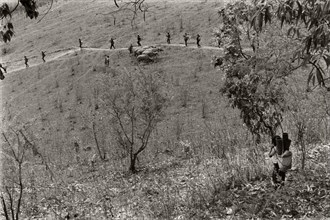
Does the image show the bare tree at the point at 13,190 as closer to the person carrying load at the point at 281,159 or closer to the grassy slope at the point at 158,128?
the grassy slope at the point at 158,128

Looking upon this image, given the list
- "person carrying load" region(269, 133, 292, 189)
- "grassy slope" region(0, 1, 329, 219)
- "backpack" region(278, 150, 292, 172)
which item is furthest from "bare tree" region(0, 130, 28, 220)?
"backpack" region(278, 150, 292, 172)

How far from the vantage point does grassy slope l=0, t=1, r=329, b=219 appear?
5898mm

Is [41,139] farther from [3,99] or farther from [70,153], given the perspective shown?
[3,99]

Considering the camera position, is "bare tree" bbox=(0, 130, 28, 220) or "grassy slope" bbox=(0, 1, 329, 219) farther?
"grassy slope" bbox=(0, 1, 329, 219)

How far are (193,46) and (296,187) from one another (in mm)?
28186

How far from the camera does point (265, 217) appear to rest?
490 cm

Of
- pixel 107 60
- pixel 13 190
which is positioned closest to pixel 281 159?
pixel 13 190

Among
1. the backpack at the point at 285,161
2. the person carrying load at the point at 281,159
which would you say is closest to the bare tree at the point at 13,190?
the person carrying load at the point at 281,159

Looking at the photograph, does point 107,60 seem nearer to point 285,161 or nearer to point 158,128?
point 158,128

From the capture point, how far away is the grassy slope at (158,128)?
5.90 metres

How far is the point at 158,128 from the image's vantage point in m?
23.9

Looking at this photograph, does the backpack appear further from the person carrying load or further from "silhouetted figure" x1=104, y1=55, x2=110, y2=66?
"silhouetted figure" x1=104, y1=55, x2=110, y2=66

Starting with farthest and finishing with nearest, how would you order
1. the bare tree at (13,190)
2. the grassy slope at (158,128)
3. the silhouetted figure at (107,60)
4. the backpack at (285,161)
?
1. the silhouetted figure at (107,60)
2. the grassy slope at (158,128)
3. the backpack at (285,161)
4. the bare tree at (13,190)

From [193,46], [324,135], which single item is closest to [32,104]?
[193,46]
